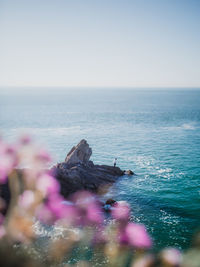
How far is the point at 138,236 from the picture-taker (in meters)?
22.9

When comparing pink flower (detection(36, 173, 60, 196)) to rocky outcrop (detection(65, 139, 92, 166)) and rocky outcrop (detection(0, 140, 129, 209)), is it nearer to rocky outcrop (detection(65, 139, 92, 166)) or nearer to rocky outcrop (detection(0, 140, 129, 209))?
rocky outcrop (detection(0, 140, 129, 209))

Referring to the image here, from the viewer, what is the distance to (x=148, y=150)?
58375 mm

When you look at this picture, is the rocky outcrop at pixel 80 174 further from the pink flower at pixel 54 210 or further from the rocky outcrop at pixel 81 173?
the pink flower at pixel 54 210

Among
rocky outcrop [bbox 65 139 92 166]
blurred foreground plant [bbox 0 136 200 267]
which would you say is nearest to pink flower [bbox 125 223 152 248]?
blurred foreground plant [bbox 0 136 200 267]

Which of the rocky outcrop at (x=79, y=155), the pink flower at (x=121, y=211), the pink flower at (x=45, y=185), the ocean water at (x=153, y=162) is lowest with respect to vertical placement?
the pink flower at (x=121, y=211)

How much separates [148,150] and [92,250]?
1603 inches

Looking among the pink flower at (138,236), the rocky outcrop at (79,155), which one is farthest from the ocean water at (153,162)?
the rocky outcrop at (79,155)

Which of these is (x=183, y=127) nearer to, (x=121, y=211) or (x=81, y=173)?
(x=81, y=173)

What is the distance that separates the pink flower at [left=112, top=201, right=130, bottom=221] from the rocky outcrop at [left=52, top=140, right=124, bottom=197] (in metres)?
5.97

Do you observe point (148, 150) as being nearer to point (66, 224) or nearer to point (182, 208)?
point (182, 208)

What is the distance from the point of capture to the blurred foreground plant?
210 inches

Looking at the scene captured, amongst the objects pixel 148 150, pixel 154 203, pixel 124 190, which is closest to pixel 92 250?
pixel 154 203

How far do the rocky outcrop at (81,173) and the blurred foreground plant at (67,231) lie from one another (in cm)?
193

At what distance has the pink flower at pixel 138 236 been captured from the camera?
21.0 meters
